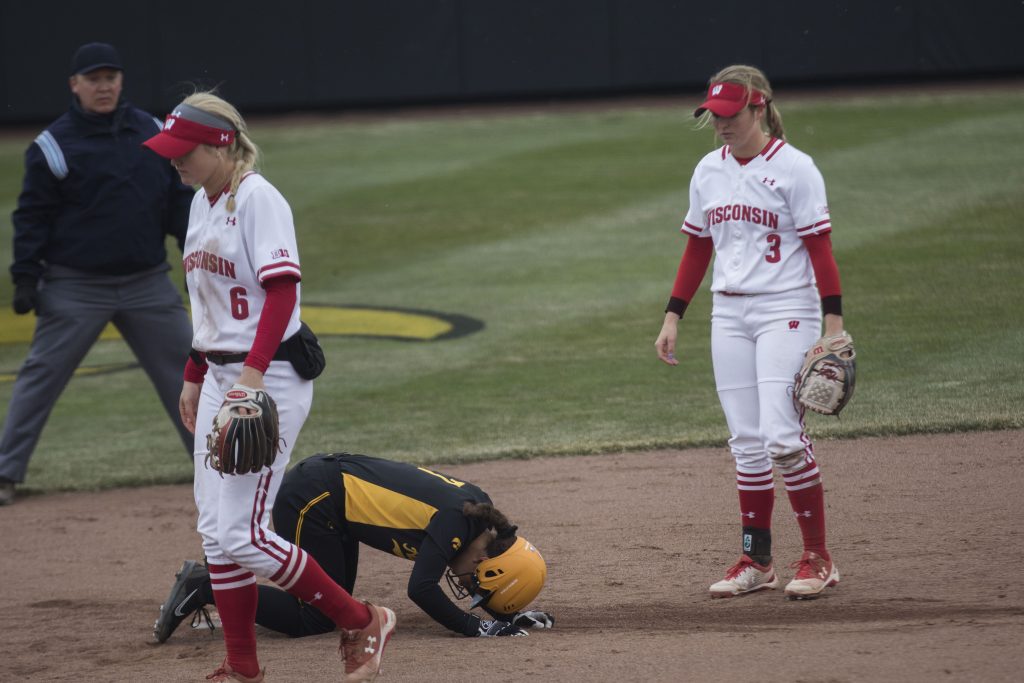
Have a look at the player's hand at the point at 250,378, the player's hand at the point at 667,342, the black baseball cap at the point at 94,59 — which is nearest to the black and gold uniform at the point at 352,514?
the player's hand at the point at 667,342

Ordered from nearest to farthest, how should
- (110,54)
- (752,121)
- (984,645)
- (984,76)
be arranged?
(984,645) → (752,121) → (110,54) → (984,76)

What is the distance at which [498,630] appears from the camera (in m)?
4.64

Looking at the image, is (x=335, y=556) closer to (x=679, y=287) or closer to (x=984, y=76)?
(x=679, y=287)

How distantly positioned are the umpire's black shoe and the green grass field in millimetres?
2467

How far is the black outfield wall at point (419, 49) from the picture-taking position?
18984 mm

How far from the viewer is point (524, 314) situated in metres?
10.6

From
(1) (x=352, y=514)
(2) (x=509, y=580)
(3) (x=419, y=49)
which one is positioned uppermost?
(3) (x=419, y=49)

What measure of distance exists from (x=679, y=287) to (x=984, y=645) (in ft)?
5.89

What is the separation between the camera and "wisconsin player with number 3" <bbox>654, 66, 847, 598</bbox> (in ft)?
15.1

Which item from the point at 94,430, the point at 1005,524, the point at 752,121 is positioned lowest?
the point at 94,430

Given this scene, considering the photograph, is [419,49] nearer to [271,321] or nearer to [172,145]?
[172,145]

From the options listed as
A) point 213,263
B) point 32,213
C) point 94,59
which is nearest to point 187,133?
point 213,263

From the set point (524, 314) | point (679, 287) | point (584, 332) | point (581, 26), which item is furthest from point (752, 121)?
point (581, 26)

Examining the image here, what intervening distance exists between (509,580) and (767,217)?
160 cm
